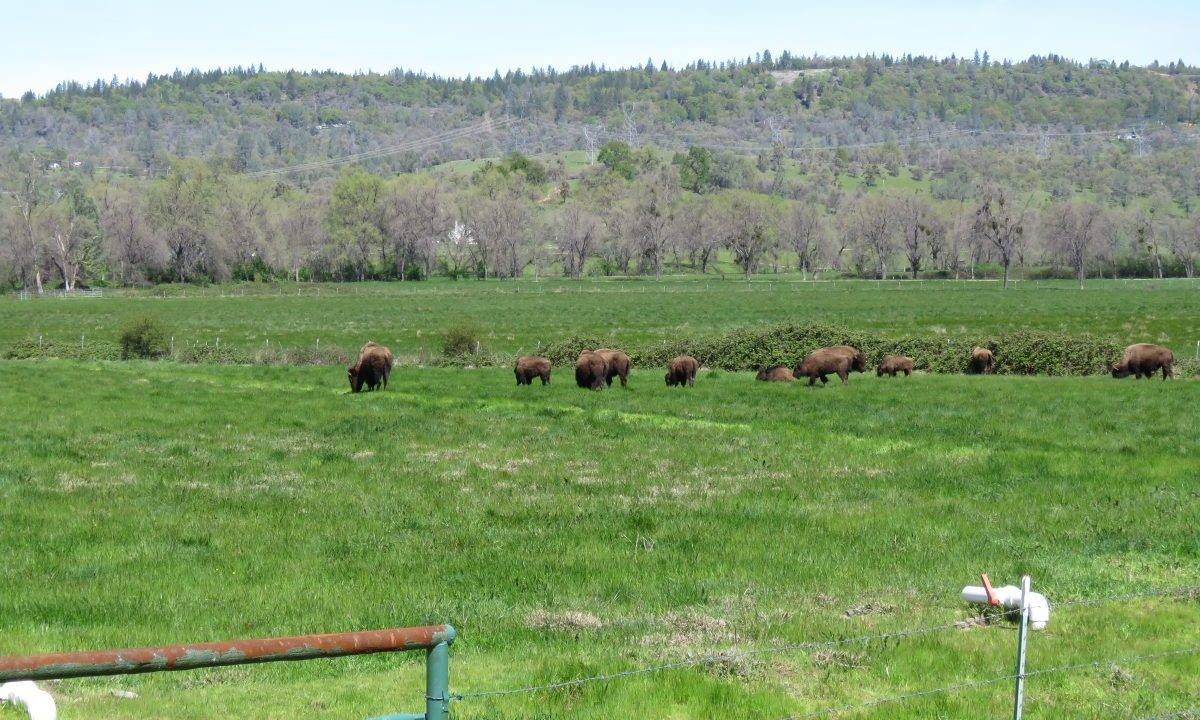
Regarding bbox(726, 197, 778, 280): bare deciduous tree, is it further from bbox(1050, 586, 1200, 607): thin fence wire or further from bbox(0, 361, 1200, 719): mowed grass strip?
bbox(1050, 586, 1200, 607): thin fence wire

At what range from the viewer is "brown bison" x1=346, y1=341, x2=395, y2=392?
3781 centimetres

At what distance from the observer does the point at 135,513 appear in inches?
671

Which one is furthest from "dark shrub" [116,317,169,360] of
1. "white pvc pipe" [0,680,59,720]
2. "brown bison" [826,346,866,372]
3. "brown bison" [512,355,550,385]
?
"white pvc pipe" [0,680,59,720]

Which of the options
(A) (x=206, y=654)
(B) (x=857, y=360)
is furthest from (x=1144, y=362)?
(A) (x=206, y=654)

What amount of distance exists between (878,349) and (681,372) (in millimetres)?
12610

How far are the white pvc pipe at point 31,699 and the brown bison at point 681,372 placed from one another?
3068 cm

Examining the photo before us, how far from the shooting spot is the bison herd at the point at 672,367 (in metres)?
37.5

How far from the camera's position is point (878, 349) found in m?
47.7

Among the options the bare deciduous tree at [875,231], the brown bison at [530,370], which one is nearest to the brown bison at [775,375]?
the brown bison at [530,370]

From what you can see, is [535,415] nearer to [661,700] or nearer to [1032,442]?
[1032,442]

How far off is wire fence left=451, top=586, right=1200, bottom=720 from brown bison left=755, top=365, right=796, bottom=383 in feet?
93.9

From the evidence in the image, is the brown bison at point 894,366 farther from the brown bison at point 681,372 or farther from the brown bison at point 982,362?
the brown bison at point 681,372

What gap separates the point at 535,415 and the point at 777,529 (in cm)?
1493

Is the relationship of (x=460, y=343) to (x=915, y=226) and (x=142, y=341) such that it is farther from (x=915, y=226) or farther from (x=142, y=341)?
(x=915, y=226)
